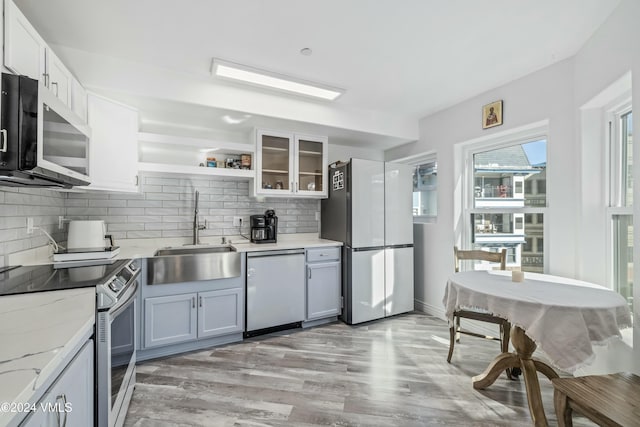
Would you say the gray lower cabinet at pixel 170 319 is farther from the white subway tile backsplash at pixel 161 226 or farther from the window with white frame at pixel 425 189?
the window with white frame at pixel 425 189

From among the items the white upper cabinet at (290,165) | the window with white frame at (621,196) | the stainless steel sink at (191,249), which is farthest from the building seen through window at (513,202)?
the stainless steel sink at (191,249)

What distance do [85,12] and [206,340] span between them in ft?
8.49

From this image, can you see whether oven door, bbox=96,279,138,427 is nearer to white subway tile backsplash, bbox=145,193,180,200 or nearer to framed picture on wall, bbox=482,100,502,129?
white subway tile backsplash, bbox=145,193,180,200

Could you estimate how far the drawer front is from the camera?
3.16 m

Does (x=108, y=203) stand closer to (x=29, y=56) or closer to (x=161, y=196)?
(x=161, y=196)

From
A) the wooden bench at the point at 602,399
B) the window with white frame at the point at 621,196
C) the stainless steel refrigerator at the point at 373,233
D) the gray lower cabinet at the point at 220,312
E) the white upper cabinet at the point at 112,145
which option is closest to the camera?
the wooden bench at the point at 602,399

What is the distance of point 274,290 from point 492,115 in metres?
2.76

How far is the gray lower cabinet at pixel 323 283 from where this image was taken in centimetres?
314

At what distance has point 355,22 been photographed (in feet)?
6.16

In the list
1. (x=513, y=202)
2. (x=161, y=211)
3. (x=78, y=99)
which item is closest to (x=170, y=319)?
(x=161, y=211)

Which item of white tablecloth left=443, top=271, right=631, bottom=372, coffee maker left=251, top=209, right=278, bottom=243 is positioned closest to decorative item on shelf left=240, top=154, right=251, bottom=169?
coffee maker left=251, top=209, right=278, bottom=243

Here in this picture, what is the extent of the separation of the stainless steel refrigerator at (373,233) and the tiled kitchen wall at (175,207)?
0.73 metres

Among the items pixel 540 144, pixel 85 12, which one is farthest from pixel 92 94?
pixel 540 144

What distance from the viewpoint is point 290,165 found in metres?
3.27
